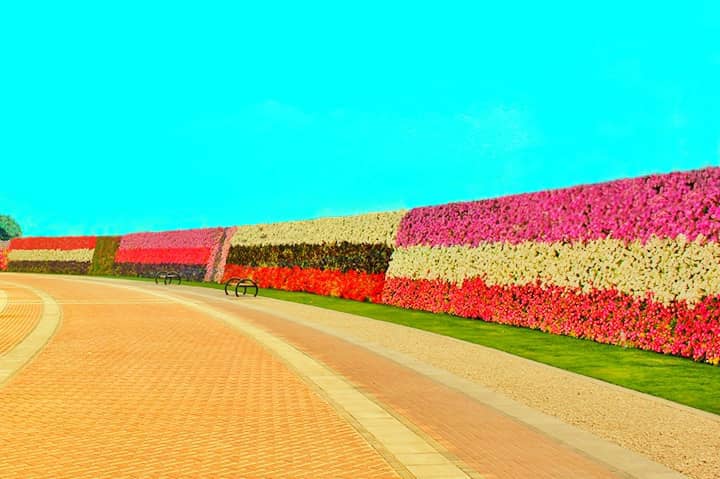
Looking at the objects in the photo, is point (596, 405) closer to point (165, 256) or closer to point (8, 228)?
point (165, 256)

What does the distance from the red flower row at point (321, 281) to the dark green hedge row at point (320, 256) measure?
25 cm

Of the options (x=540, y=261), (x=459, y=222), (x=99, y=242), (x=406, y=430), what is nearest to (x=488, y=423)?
(x=406, y=430)

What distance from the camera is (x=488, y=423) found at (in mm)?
7703

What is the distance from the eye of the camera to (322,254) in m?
34.4

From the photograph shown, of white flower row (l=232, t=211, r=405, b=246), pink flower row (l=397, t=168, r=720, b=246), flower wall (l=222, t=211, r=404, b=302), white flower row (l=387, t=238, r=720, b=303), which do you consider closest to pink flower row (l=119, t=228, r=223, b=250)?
white flower row (l=232, t=211, r=405, b=246)

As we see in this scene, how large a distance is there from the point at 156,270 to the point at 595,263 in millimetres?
42557

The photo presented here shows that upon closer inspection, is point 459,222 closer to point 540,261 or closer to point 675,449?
point 540,261

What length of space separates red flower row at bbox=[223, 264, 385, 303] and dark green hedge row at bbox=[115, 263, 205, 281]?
625 centimetres

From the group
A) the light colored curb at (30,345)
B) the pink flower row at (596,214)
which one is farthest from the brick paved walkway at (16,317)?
the pink flower row at (596,214)

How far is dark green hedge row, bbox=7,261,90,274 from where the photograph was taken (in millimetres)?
65188

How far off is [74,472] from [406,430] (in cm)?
296

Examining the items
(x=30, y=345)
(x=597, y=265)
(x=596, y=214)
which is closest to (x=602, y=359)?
(x=597, y=265)

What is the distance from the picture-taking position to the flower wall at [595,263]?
1415 cm

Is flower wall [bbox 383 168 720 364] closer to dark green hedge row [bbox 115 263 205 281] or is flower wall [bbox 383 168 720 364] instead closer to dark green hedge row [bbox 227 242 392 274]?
dark green hedge row [bbox 227 242 392 274]
